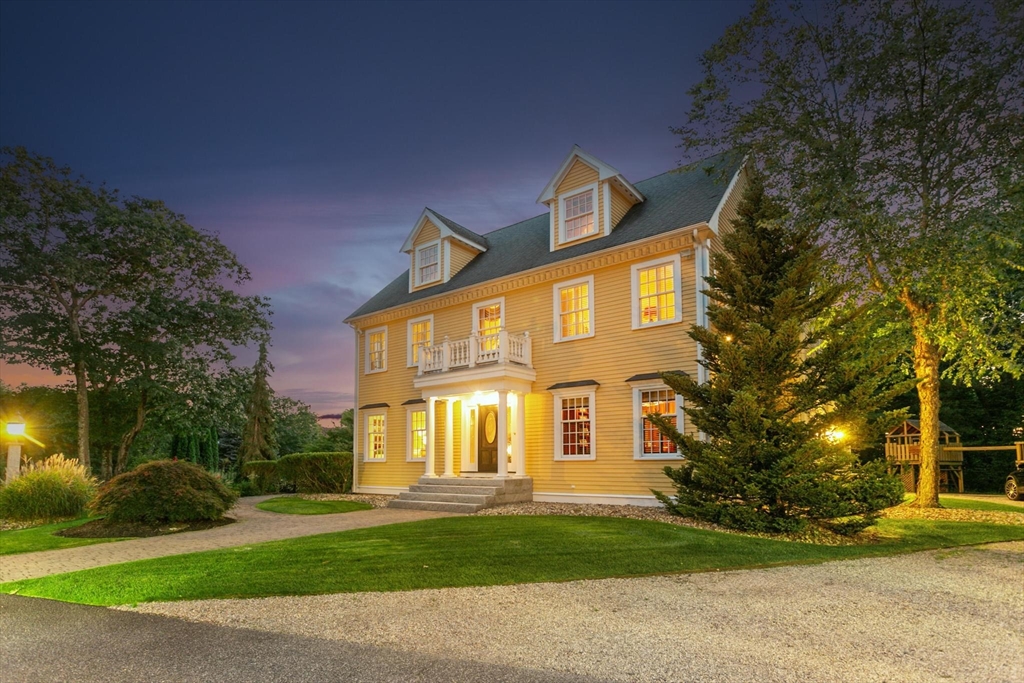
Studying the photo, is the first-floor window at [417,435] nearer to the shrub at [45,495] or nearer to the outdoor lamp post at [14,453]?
the shrub at [45,495]

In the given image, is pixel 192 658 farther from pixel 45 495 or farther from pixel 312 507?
pixel 45 495

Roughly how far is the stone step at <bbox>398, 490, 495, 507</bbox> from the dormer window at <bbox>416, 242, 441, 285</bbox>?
7.46 meters

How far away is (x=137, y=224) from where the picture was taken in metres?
22.3

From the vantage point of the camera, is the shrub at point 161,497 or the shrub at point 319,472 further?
the shrub at point 319,472

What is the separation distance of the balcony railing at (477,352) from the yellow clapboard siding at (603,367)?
18.2 inches

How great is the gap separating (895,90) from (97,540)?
1923cm

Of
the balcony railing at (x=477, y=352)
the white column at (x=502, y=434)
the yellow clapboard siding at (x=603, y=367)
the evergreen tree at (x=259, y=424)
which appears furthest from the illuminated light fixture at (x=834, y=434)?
the evergreen tree at (x=259, y=424)

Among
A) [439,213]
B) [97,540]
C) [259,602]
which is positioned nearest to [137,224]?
[439,213]

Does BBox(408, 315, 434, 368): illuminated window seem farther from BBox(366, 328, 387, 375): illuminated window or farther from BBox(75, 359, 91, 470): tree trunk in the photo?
BBox(75, 359, 91, 470): tree trunk

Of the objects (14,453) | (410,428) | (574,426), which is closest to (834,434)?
(574,426)

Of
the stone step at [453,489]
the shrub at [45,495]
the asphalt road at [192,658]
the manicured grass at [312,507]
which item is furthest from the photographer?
the manicured grass at [312,507]

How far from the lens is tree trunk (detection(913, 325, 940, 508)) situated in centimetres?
1469

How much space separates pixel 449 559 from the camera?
8086 mm

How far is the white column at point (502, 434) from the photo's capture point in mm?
15836
